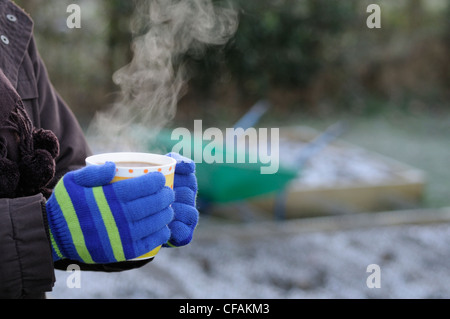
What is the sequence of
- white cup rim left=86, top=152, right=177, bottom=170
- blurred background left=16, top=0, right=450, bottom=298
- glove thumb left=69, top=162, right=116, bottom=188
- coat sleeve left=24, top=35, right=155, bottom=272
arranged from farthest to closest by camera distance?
blurred background left=16, top=0, right=450, bottom=298
coat sleeve left=24, top=35, right=155, bottom=272
white cup rim left=86, top=152, right=177, bottom=170
glove thumb left=69, top=162, right=116, bottom=188

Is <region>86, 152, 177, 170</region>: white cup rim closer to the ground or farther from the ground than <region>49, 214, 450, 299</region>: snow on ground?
farther from the ground

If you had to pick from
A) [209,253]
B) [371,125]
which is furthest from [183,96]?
[209,253]

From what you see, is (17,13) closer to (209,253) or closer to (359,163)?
(209,253)

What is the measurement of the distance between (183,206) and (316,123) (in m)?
8.41

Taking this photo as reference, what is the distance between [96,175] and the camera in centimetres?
82

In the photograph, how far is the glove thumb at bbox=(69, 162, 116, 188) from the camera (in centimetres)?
82

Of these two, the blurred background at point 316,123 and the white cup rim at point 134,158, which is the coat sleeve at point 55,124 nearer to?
the white cup rim at point 134,158

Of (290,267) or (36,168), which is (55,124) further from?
(290,267)

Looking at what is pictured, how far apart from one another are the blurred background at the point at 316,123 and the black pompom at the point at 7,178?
1.89 metres

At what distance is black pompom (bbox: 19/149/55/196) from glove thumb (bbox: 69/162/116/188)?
165mm

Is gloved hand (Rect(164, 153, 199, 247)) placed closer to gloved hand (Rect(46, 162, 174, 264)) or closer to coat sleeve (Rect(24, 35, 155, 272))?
gloved hand (Rect(46, 162, 174, 264))
